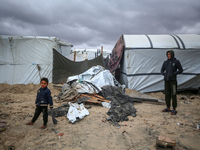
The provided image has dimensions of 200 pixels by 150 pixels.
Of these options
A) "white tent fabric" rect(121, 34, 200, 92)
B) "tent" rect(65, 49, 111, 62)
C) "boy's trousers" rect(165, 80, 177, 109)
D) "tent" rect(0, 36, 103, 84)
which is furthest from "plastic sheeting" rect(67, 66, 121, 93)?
"tent" rect(65, 49, 111, 62)

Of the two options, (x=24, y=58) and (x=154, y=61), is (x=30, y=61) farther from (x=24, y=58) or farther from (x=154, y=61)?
(x=154, y=61)

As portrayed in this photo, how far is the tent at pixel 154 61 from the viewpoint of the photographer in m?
6.78

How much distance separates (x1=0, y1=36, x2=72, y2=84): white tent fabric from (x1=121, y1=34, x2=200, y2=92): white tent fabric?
16.7 ft

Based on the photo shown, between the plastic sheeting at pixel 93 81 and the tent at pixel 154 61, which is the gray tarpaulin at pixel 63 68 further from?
the tent at pixel 154 61

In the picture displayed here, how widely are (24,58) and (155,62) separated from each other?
301 inches

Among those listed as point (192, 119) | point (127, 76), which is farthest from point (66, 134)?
point (127, 76)

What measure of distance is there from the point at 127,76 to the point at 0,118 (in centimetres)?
534

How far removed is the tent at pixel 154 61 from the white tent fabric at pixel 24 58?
4925mm

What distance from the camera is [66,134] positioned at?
2701 mm

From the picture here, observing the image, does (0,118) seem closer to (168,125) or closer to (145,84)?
(168,125)

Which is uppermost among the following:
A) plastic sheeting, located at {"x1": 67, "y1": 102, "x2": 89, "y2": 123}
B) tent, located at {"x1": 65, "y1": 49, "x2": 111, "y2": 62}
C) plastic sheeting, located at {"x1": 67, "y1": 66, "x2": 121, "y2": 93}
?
tent, located at {"x1": 65, "y1": 49, "x2": 111, "y2": 62}

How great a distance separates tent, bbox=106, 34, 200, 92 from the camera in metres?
6.78

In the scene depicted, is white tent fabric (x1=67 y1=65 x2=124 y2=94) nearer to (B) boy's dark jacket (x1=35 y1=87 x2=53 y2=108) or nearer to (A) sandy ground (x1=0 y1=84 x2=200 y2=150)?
(A) sandy ground (x1=0 y1=84 x2=200 y2=150)

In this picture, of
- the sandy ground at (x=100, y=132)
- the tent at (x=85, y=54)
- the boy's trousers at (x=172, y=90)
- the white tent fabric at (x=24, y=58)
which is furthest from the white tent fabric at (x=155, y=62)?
the tent at (x=85, y=54)
